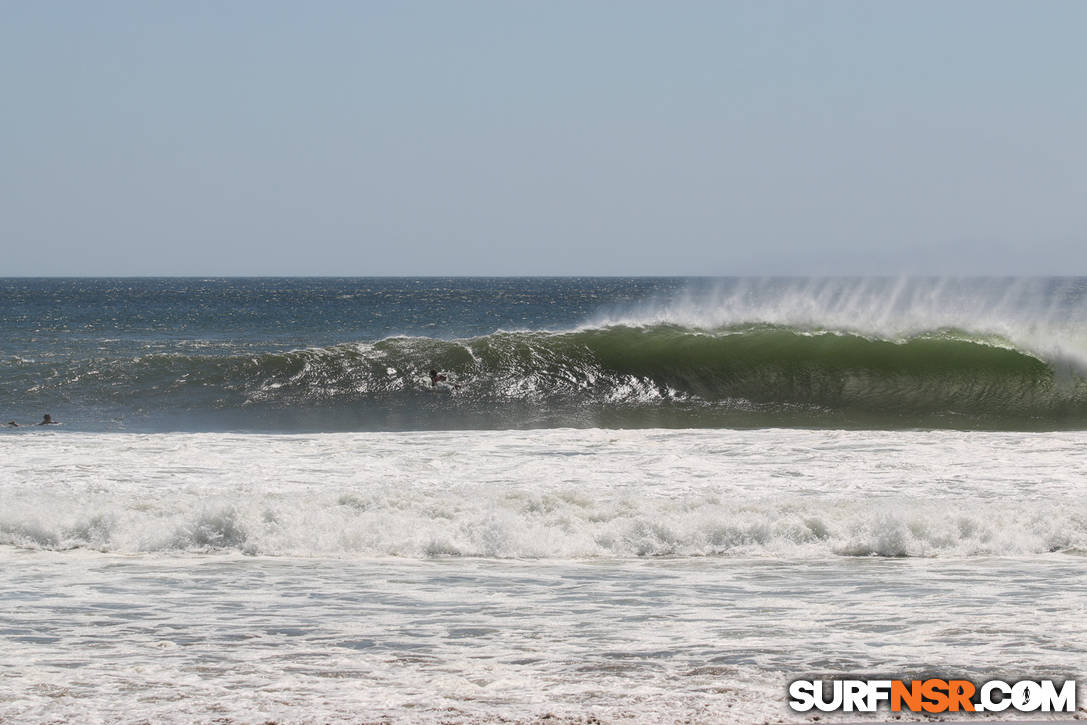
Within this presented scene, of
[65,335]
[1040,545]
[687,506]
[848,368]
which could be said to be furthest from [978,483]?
[65,335]

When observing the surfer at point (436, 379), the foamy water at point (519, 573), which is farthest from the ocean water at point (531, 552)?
the surfer at point (436, 379)

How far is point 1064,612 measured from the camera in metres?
6.45

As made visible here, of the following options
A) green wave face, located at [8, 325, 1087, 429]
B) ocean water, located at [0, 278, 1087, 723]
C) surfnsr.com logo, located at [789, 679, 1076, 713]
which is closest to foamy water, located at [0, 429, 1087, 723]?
ocean water, located at [0, 278, 1087, 723]

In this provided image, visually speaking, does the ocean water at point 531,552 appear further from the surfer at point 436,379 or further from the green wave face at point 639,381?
the surfer at point 436,379

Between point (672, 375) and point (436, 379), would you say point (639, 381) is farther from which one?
point (436, 379)

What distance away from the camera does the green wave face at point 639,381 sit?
723 inches

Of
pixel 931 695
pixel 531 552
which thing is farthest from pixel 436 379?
pixel 931 695

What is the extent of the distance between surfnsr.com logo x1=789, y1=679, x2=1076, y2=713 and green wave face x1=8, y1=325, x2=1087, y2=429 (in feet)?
41.0

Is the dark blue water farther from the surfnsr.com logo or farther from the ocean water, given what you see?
the surfnsr.com logo

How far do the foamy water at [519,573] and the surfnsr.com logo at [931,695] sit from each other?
0.53 ft

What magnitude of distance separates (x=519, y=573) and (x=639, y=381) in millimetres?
12877

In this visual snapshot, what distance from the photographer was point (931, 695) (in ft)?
16.2

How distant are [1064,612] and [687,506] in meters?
3.61

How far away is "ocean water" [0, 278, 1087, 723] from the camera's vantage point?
17.2 ft
